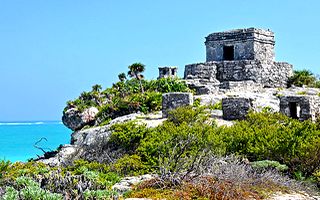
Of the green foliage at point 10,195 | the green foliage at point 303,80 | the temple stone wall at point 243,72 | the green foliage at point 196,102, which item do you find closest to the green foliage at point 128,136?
the green foliage at point 196,102

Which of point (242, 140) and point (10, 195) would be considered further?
point (242, 140)

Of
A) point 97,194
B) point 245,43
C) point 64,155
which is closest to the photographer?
point 97,194

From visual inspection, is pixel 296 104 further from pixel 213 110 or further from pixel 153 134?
pixel 153 134

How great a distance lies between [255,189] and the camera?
7512 mm

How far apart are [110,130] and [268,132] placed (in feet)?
17.6

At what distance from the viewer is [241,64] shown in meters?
22.3

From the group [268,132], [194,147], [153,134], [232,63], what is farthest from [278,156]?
[232,63]

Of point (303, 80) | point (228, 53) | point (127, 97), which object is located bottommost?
point (127, 97)

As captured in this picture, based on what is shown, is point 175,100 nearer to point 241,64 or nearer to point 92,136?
point 92,136

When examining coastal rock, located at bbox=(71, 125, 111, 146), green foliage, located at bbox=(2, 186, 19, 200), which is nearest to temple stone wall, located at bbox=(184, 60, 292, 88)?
coastal rock, located at bbox=(71, 125, 111, 146)

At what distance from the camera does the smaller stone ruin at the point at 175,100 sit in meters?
16.9

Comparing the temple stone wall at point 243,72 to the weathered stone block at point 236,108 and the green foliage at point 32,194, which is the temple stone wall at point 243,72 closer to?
the weathered stone block at point 236,108

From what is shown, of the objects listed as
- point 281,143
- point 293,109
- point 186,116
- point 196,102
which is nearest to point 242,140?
point 281,143

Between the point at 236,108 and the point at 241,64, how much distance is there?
6462 mm
